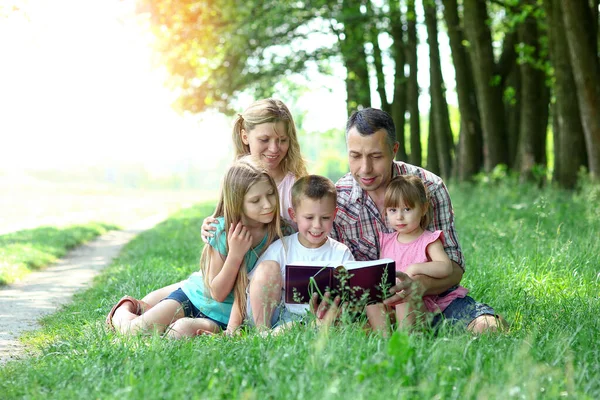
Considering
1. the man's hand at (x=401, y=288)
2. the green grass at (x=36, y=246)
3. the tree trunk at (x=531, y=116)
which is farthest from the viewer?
the tree trunk at (x=531, y=116)

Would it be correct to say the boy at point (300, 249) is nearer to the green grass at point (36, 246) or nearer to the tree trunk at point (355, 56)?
the green grass at point (36, 246)

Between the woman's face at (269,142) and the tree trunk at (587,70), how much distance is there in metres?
8.12

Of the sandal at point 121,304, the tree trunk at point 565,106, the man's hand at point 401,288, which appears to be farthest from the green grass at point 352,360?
the tree trunk at point 565,106

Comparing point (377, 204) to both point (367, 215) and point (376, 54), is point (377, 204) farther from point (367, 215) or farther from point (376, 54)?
point (376, 54)

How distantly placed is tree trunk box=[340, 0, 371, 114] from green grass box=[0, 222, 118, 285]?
851cm

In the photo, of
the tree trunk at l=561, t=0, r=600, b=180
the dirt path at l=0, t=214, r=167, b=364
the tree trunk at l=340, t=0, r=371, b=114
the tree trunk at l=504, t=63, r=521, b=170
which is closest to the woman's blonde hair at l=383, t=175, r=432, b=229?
the dirt path at l=0, t=214, r=167, b=364

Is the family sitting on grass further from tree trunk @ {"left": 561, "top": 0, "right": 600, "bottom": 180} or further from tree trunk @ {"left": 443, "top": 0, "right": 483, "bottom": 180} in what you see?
tree trunk @ {"left": 443, "top": 0, "right": 483, "bottom": 180}

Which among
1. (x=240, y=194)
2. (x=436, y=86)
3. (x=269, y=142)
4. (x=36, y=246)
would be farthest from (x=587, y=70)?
(x=36, y=246)

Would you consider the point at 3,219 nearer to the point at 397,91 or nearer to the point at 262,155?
the point at 397,91

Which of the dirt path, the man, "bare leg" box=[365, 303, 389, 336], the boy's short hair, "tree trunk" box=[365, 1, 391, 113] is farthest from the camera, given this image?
"tree trunk" box=[365, 1, 391, 113]

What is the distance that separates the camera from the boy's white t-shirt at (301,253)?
5.34m

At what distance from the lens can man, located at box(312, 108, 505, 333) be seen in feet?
17.0

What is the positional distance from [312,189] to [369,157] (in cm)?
48

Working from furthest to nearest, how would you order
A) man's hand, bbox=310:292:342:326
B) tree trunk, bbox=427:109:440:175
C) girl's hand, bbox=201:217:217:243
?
1. tree trunk, bbox=427:109:440:175
2. girl's hand, bbox=201:217:217:243
3. man's hand, bbox=310:292:342:326
